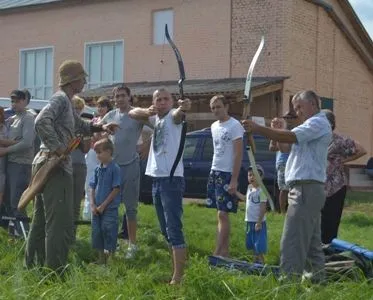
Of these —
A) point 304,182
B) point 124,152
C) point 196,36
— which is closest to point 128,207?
point 124,152

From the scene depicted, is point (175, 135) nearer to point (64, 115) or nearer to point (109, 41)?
point (64, 115)

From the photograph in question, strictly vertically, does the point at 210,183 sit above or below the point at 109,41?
below

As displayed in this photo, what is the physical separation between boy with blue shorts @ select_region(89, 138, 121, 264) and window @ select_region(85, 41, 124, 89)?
19.9m

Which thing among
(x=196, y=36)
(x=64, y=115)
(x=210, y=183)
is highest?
(x=196, y=36)

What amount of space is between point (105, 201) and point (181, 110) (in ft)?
5.63

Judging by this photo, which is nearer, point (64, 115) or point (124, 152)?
point (64, 115)

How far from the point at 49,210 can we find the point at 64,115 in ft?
2.69

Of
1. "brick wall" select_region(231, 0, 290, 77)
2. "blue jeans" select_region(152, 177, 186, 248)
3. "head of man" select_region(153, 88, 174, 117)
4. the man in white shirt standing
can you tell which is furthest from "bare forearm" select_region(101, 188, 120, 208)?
"brick wall" select_region(231, 0, 290, 77)

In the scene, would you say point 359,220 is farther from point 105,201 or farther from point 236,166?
point 105,201

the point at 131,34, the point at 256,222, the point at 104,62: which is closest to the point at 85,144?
the point at 256,222

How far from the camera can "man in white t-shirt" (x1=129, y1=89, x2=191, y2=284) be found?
6.33 meters

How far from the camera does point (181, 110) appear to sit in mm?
6309

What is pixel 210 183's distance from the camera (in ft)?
26.6

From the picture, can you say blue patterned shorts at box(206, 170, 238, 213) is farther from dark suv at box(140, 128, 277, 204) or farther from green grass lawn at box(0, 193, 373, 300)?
dark suv at box(140, 128, 277, 204)
